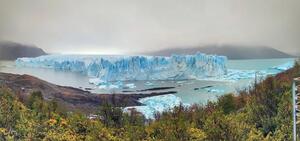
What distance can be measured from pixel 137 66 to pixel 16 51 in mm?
2737

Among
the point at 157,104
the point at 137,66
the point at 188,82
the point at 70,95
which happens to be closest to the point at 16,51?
the point at 70,95

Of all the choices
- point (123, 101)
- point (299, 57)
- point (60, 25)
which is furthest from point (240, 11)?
point (60, 25)

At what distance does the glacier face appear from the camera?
12.2m

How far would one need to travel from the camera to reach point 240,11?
1230 cm

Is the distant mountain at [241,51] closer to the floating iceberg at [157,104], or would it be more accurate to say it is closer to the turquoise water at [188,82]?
the turquoise water at [188,82]

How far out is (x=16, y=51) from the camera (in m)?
12.3

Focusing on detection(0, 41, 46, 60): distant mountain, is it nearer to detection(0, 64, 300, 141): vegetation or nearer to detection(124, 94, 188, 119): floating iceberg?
detection(0, 64, 300, 141): vegetation

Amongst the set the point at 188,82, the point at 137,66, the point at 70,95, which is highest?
the point at 137,66

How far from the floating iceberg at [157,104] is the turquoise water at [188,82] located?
17 cm

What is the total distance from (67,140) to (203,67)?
13.9 feet

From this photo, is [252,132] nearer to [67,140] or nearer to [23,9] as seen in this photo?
[67,140]

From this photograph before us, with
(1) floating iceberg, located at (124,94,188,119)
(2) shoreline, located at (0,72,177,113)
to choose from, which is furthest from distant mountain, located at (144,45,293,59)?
(2) shoreline, located at (0,72,177,113)

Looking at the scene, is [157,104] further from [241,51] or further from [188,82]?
[241,51]

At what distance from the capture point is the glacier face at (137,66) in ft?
40.1
